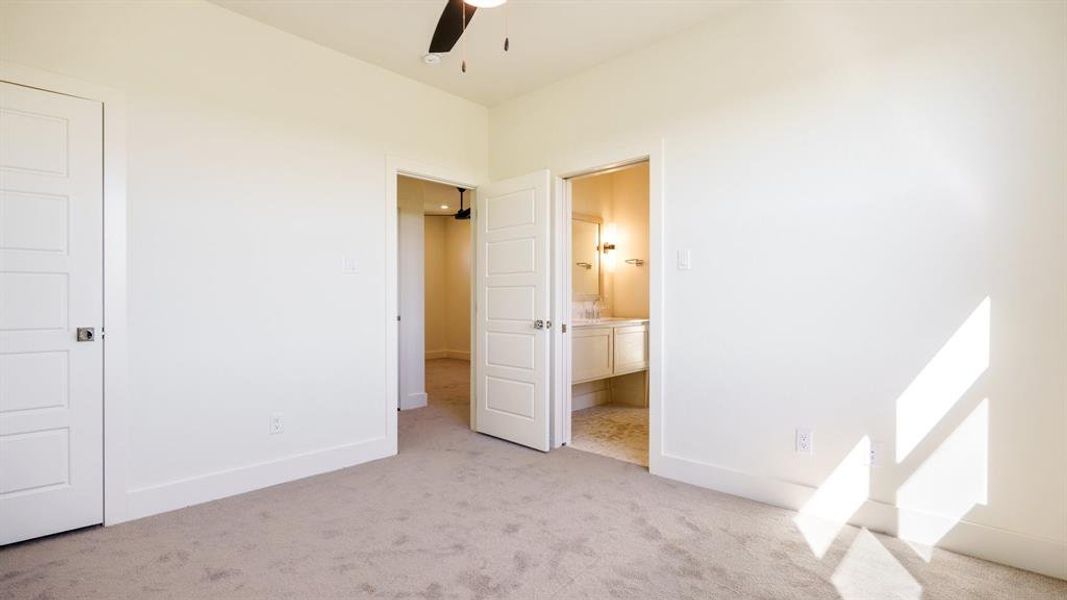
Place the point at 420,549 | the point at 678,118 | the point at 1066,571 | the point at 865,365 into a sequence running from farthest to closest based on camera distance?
the point at 678,118
the point at 865,365
the point at 420,549
the point at 1066,571

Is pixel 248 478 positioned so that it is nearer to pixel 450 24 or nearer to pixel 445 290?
pixel 450 24

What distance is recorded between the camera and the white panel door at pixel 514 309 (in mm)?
3758

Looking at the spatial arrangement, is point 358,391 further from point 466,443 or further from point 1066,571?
point 1066,571

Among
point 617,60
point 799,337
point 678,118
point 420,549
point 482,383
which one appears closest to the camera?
point 420,549

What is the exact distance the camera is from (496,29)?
3.07 m

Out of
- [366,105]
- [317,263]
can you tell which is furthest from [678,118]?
[317,263]

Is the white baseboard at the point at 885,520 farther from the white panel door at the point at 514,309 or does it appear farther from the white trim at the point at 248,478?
the white trim at the point at 248,478

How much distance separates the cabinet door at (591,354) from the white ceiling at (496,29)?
87.7 inches

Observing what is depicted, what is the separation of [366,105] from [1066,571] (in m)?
4.45

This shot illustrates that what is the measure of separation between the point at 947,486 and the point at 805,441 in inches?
23.3

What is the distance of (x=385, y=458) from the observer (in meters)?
3.59

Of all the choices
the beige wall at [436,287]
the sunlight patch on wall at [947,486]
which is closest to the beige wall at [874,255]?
the sunlight patch on wall at [947,486]

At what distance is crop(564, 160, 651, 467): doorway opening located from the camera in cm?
483

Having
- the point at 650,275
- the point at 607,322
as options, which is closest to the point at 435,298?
the point at 607,322
